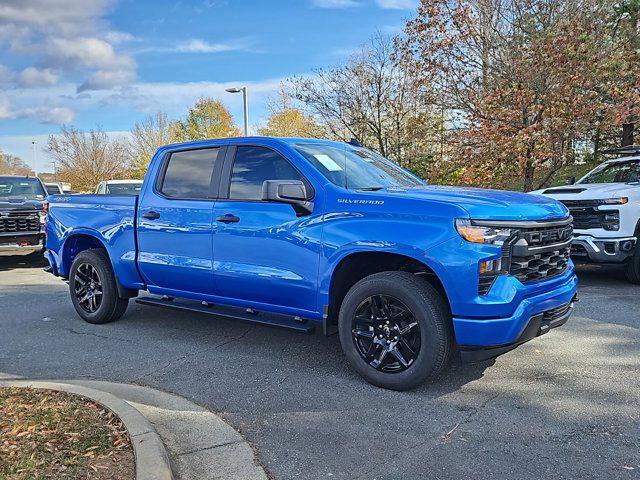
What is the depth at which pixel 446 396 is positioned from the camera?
4066 mm

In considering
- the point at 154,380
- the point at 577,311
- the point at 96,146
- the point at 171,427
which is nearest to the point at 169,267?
the point at 154,380

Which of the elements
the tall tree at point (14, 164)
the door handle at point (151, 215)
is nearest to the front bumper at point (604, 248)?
the door handle at point (151, 215)

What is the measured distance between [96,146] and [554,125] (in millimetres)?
39611

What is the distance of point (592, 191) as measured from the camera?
7.92 m

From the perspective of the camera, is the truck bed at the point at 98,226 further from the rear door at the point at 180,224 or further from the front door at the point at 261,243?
the front door at the point at 261,243

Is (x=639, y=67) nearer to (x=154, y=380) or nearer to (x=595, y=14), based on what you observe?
(x=595, y=14)

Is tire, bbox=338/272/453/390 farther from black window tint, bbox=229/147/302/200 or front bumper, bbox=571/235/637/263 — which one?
front bumper, bbox=571/235/637/263

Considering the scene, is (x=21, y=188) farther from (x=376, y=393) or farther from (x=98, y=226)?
(x=376, y=393)

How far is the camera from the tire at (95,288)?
613 cm

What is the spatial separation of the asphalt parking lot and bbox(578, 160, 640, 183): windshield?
9.19 ft

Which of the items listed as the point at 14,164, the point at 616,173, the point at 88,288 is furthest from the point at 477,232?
the point at 14,164

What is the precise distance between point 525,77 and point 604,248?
7430 mm

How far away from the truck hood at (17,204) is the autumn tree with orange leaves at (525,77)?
411 inches

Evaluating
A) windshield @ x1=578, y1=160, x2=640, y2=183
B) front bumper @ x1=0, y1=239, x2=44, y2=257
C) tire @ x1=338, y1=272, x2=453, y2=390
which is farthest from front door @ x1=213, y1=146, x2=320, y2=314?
front bumper @ x1=0, y1=239, x2=44, y2=257
